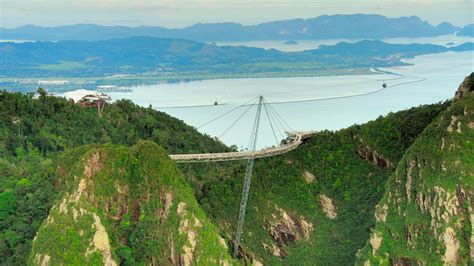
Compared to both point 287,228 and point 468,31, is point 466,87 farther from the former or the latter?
point 468,31

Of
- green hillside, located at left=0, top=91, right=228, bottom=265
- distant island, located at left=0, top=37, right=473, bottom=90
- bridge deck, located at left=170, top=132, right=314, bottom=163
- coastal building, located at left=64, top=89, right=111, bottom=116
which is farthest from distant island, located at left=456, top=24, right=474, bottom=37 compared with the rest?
bridge deck, located at left=170, top=132, right=314, bottom=163

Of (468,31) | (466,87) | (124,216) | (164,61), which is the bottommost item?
(124,216)

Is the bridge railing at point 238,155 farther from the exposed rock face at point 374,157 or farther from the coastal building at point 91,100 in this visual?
the coastal building at point 91,100

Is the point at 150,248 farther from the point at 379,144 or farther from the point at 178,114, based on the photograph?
the point at 178,114

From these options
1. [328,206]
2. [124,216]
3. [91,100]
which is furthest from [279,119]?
[124,216]

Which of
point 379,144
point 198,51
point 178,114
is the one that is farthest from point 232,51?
point 379,144
